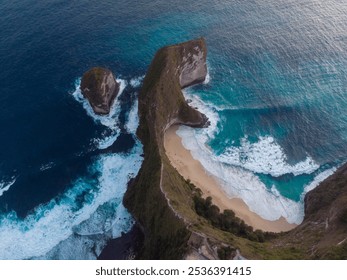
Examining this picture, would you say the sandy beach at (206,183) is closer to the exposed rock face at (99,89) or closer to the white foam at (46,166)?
the exposed rock face at (99,89)

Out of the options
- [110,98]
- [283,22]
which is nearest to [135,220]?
[110,98]

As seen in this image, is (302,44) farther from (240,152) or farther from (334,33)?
(240,152)

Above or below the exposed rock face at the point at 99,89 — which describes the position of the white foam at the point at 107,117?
below

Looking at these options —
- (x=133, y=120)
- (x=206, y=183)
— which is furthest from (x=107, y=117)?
(x=206, y=183)

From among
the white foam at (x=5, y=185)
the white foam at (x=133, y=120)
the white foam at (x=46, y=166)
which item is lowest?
A: the white foam at (x=5, y=185)

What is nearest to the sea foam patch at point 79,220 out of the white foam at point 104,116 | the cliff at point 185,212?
the cliff at point 185,212

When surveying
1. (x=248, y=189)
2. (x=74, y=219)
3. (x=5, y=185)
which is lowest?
(x=248, y=189)

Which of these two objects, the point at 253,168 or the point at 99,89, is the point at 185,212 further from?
the point at 99,89
